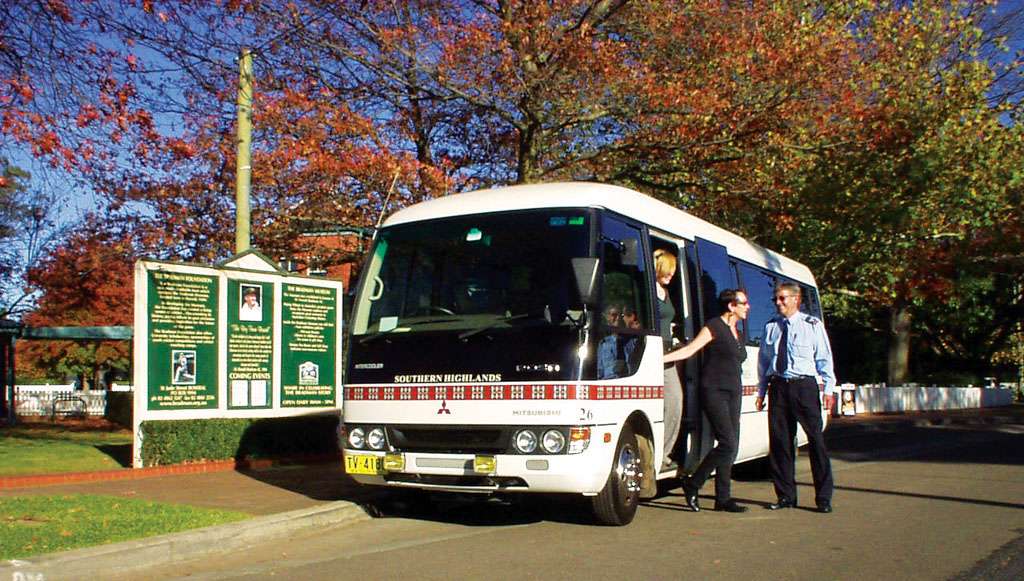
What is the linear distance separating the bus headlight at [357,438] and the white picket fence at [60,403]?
2831 cm

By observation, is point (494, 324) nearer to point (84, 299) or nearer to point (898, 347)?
point (84, 299)

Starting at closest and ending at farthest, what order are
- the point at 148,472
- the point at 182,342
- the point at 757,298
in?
1. the point at 148,472
2. the point at 757,298
3. the point at 182,342

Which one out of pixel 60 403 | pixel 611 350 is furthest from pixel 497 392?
pixel 60 403

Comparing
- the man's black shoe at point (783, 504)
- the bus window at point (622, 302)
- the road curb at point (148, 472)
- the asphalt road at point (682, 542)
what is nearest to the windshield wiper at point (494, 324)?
the bus window at point (622, 302)

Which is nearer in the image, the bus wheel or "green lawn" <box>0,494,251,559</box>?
"green lawn" <box>0,494,251,559</box>

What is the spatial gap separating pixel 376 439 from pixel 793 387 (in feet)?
13.0

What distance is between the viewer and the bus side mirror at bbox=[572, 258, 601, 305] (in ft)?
27.2

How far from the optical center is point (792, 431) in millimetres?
9906

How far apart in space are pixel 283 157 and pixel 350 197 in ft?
5.33

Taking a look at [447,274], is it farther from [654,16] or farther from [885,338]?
[885,338]

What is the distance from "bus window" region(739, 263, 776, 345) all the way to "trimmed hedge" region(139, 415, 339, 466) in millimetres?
6349

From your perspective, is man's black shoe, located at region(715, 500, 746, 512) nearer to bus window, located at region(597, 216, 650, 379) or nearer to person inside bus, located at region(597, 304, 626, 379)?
bus window, located at region(597, 216, 650, 379)

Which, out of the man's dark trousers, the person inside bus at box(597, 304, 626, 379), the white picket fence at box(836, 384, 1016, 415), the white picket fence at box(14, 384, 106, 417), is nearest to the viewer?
the person inside bus at box(597, 304, 626, 379)

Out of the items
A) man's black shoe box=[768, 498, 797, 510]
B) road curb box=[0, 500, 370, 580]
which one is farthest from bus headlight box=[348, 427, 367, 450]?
man's black shoe box=[768, 498, 797, 510]
